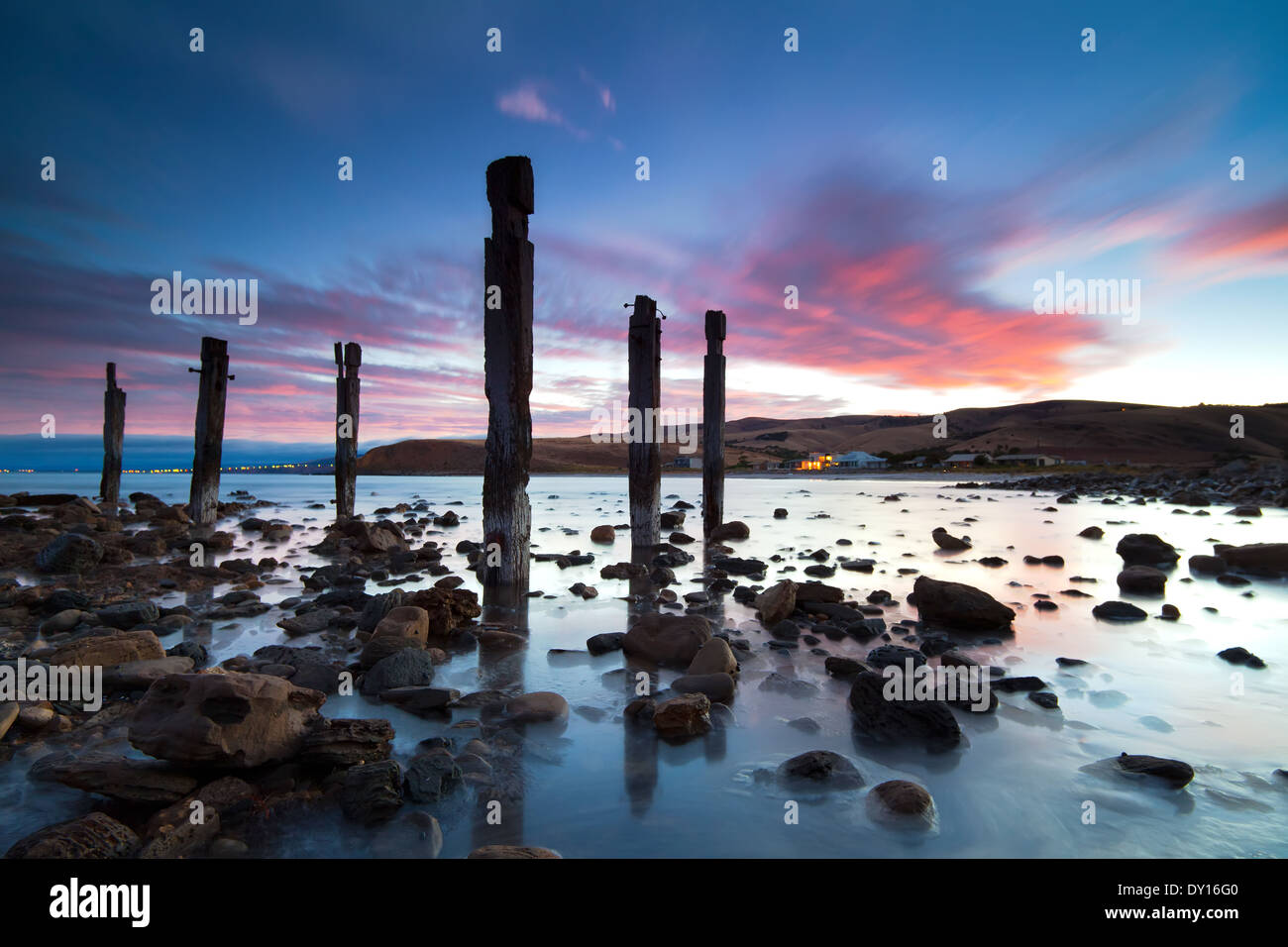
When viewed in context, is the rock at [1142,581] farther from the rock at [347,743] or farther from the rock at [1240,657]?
the rock at [347,743]

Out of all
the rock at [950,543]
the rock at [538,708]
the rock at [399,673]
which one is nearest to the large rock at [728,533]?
the rock at [950,543]

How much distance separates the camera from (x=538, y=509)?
25125 mm

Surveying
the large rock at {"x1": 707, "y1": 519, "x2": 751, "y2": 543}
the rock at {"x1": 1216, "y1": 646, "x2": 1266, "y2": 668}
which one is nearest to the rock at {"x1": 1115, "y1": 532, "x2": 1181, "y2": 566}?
the rock at {"x1": 1216, "y1": 646, "x2": 1266, "y2": 668}

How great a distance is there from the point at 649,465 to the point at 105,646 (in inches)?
359

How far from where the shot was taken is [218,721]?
3.24m

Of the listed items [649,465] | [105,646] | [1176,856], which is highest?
[649,465]

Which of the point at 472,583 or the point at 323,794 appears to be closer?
the point at 323,794

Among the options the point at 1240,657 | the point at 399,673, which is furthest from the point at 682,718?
the point at 1240,657

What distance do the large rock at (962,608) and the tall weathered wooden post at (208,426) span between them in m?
18.1

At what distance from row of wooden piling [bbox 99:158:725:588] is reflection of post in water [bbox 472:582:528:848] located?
1808mm

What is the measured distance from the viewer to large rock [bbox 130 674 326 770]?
10.4ft
